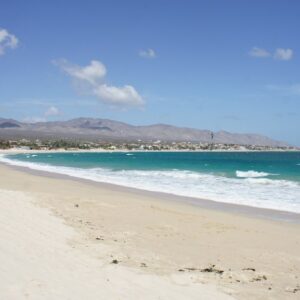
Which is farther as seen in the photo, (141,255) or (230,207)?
(230,207)

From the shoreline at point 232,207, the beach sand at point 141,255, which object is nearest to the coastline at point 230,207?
the shoreline at point 232,207

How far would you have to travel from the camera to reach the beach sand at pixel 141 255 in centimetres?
638

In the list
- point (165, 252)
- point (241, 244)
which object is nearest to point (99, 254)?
point (165, 252)

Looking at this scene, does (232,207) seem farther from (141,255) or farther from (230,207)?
(141,255)

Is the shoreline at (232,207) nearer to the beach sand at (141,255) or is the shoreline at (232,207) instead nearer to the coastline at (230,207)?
the coastline at (230,207)

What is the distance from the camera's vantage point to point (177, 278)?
7121 millimetres

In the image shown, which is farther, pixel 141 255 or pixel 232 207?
pixel 232 207

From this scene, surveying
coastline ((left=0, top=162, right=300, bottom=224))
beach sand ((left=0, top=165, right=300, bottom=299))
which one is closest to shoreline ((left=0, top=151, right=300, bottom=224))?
coastline ((left=0, top=162, right=300, bottom=224))

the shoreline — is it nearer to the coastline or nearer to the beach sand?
the coastline

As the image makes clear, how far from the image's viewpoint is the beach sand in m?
6.38

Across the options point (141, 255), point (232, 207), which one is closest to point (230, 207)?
point (232, 207)

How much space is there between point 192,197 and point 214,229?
947cm

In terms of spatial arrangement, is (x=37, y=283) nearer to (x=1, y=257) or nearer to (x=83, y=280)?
(x=83, y=280)

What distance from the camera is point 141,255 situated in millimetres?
8609
